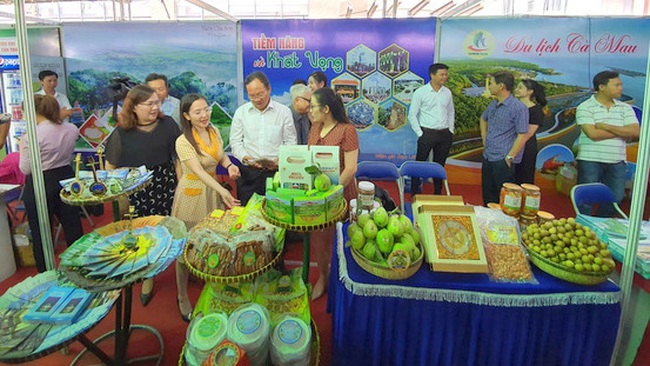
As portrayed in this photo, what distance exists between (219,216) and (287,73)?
163 inches

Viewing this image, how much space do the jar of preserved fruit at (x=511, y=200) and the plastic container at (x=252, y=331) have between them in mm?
1375

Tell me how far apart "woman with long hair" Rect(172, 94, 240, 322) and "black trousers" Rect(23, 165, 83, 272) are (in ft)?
3.63

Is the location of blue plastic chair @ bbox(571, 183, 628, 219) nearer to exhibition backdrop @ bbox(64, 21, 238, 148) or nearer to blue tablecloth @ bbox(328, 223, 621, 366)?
blue tablecloth @ bbox(328, 223, 621, 366)

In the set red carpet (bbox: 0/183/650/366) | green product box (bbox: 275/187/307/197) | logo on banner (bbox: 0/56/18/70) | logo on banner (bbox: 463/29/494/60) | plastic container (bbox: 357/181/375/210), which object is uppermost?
logo on banner (bbox: 463/29/494/60)

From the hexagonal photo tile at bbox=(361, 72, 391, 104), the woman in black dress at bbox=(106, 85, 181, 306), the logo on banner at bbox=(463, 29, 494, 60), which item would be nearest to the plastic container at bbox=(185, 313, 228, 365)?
the woman in black dress at bbox=(106, 85, 181, 306)

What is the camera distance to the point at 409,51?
5645 mm

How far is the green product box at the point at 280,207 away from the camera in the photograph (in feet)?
5.86

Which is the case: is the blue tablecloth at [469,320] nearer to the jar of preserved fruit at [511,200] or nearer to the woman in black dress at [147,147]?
the jar of preserved fruit at [511,200]

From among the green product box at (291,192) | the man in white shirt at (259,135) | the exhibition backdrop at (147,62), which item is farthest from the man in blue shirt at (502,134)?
the exhibition backdrop at (147,62)

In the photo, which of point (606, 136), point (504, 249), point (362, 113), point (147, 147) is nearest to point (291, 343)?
point (504, 249)

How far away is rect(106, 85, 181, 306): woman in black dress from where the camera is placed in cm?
267

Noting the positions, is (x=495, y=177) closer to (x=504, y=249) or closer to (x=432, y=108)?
(x=432, y=108)

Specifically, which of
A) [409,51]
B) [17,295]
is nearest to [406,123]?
[409,51]

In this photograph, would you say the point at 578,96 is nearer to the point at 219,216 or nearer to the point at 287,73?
the point at 287,73
